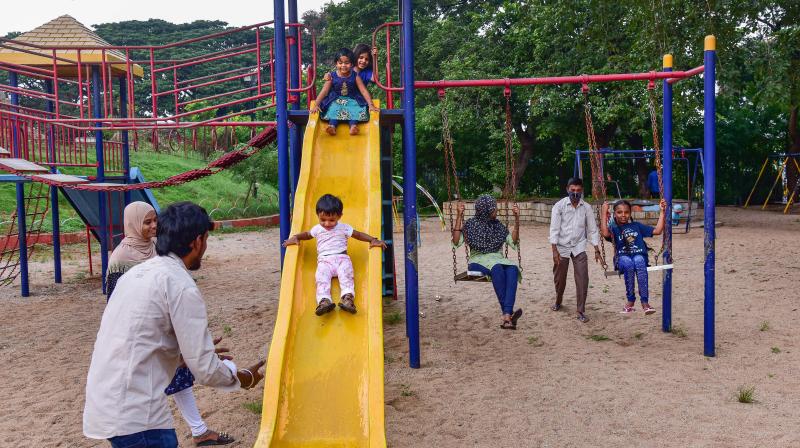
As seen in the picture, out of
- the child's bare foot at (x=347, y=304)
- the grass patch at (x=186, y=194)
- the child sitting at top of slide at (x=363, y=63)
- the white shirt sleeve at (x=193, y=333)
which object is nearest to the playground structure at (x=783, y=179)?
the grass patch at (x=186, y=194)

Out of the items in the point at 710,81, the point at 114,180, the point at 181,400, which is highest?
the point at 710,81

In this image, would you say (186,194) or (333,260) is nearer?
(333,260)

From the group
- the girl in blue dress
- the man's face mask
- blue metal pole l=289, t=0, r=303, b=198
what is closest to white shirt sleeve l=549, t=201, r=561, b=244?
the man's face mask

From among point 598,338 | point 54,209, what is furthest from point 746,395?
point 54,209

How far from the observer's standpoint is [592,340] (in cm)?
671

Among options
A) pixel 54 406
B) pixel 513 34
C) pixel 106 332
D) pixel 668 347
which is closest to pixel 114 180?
pixel 54 406

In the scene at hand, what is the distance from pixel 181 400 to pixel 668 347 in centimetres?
434

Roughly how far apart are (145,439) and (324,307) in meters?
2.43

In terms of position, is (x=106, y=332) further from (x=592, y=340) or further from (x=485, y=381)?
(x=592, y=340)

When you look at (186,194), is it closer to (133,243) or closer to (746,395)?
(133,243)

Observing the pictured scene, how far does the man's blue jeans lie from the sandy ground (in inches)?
76.6

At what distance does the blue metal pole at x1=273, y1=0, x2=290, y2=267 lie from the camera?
5793 mm

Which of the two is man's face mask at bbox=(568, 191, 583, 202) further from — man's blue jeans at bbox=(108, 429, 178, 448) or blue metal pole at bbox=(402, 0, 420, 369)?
man's blue jeans at bbox=(108, 429, 178, 448)

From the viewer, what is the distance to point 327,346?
4535 millimetres
